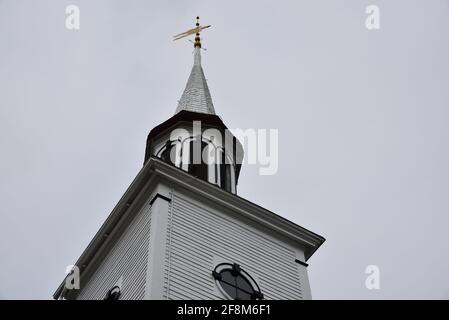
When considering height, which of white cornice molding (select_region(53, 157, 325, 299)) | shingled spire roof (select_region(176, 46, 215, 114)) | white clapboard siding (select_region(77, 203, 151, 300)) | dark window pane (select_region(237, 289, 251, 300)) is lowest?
dark window pane (select_region(237, 289, 251, 300))

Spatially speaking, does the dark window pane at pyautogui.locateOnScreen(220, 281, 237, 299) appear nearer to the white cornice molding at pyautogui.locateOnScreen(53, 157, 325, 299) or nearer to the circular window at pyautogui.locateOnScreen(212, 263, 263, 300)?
the circular window at pyautogui.locateOnScreen(212, 263, 263, 300)

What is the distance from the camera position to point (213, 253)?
19.0 metres

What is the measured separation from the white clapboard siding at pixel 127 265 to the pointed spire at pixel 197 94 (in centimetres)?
730

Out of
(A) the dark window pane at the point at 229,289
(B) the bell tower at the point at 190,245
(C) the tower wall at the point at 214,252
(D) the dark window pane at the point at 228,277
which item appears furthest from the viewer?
(D) the dark window pane at the point at 228,277

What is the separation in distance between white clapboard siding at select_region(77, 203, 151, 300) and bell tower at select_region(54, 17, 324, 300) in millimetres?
37

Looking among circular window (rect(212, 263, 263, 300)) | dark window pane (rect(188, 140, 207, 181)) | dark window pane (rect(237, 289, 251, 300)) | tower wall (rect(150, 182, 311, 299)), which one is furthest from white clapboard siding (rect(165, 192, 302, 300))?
dark window pane (rect(188, 140, 207, 181))

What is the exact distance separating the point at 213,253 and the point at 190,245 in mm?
654

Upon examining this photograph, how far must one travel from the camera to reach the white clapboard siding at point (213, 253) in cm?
1773

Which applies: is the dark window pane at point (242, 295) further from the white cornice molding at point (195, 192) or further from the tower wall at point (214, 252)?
the white cornice molding at point (195, 192)

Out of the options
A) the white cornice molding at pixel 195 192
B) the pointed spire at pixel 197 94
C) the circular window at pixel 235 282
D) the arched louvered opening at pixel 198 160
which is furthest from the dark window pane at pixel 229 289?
the pointed spire at pixel 197 94

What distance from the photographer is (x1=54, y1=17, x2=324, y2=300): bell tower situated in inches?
704

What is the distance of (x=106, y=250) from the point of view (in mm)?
21031

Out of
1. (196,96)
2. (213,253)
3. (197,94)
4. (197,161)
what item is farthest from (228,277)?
(197,94)

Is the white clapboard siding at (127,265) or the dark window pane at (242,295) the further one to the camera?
the dark window pane at (242,295)
